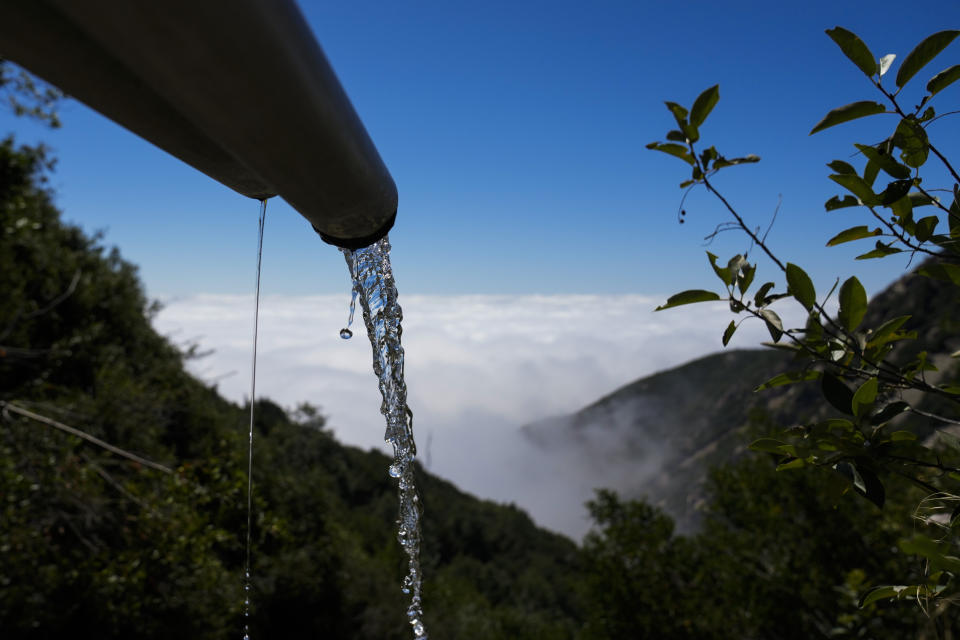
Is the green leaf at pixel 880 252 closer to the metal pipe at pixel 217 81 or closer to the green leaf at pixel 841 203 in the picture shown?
the green leaf at pixel 841 203

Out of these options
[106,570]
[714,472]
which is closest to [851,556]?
[714,472]

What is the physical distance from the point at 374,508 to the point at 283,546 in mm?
17814

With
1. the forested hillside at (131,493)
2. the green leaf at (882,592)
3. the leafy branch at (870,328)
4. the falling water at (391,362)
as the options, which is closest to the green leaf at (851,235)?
the leafy branch at (870,328)

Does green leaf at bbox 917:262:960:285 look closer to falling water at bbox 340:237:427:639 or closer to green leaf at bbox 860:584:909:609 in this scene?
green leaf at bbox 860:584:909:609

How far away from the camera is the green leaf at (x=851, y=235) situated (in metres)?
1.47

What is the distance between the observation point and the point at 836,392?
1.41 metres

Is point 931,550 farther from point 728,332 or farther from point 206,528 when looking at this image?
point 206,528

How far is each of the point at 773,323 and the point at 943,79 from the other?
65cm

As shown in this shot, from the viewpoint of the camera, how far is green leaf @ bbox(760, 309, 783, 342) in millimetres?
1428

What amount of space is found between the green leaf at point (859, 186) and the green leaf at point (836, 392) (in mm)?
443

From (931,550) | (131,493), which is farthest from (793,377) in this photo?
(131,493)

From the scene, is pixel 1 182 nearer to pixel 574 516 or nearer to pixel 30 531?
pixel 30 531

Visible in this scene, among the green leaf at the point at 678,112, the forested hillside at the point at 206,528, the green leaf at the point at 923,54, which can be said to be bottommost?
the forested hillside at the point at 206,528

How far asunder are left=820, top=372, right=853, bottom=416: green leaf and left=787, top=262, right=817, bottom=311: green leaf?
0.19 meters
